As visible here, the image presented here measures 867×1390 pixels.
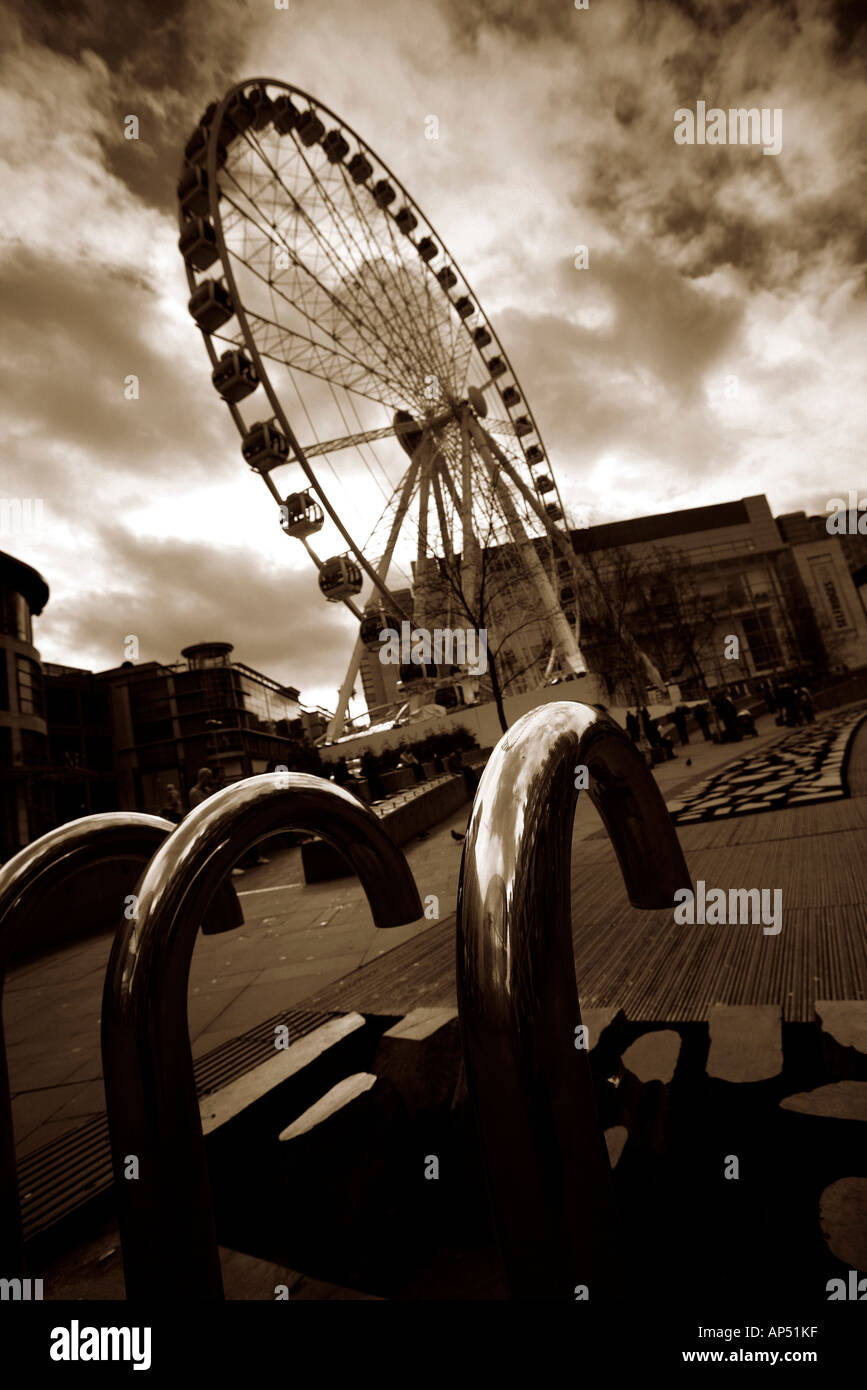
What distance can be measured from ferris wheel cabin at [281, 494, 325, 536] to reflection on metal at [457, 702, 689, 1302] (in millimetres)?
18320

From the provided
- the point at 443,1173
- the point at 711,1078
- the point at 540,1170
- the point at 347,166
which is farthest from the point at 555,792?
the point at 347,166

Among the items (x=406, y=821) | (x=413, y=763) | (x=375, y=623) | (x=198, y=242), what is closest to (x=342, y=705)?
(x=375, y=623)

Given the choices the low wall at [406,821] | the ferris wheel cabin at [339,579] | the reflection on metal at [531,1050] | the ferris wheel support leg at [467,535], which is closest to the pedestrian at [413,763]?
the low wall at [406,821]

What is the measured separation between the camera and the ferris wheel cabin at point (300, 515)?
1778 centimetres

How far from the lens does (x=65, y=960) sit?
6.05 m

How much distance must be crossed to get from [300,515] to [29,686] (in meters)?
21.1

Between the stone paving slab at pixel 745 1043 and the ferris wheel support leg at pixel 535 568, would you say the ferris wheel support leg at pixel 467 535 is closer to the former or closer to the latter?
the ferris wheel support leg at pixel 535 568

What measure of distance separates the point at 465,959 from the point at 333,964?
3146mm

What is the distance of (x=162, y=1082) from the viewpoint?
68cm

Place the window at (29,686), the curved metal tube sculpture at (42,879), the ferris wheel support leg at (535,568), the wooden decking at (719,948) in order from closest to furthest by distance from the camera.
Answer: the curved metal tube sculpture at (42,879)
the wooden decking at (719,948)
the ferris wheel support leg at (535,568)
the window at (29,686)

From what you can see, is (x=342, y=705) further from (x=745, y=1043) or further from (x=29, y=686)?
(x=745, y=1043)

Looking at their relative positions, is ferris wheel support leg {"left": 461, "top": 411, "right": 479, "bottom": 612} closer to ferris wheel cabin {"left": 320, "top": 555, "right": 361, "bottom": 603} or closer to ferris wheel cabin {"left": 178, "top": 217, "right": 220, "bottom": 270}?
ferris wheel cabin {"left": 320, "top": 555, "right": 361, "bottom": 603}

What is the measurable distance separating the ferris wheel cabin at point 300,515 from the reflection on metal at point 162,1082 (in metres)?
18.0

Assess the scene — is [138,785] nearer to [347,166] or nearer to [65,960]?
[347,166]
